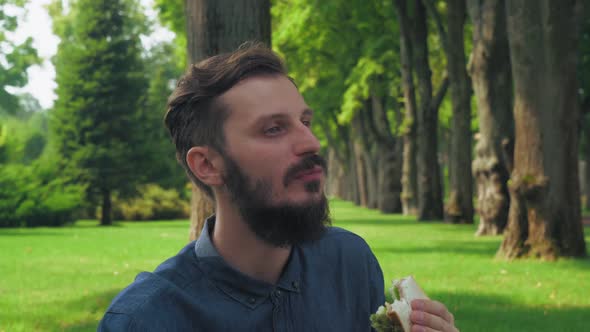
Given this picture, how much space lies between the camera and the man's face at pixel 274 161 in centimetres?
262

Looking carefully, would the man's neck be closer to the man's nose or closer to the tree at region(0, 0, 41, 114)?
the man's nose

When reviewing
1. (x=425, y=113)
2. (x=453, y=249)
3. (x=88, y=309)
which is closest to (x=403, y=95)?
(x=425, y=113)

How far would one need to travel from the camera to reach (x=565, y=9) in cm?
1272

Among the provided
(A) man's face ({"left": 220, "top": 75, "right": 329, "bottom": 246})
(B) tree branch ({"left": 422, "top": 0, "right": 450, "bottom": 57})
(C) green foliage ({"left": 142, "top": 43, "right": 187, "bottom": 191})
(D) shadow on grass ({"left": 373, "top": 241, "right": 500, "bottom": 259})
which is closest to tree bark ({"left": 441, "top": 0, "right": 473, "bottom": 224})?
(B) tree branch ({"left": 422, "top": 0, "right": 450, "bottom": 57})

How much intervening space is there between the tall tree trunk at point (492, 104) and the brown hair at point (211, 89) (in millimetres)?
15261

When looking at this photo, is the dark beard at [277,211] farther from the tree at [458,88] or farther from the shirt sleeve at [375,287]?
the tree at [458,88]

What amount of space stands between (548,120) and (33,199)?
77.2 feet

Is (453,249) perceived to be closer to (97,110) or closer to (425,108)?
(425,108)

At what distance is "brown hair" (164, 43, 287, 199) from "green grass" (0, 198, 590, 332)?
245cm

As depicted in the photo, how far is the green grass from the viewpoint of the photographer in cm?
821

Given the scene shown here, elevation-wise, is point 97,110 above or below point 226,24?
above

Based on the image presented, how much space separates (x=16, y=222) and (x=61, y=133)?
6.01 meters

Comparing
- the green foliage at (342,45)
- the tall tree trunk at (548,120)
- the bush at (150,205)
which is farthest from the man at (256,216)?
the bush at (150,205)

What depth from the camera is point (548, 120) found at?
12766 mm
